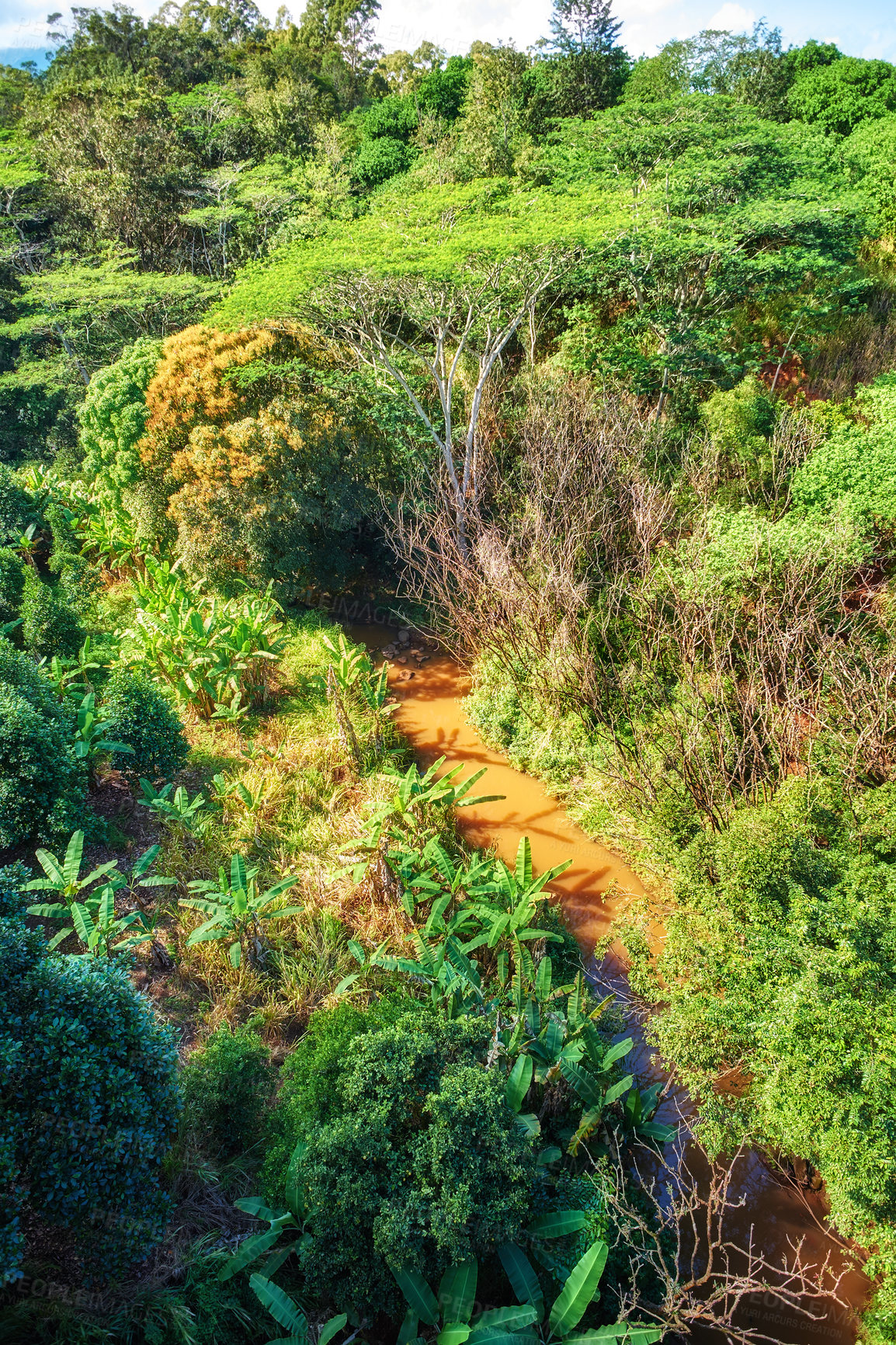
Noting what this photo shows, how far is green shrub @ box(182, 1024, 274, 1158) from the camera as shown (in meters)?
4.70

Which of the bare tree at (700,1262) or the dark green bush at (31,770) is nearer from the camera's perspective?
the bare tree at (700,1262)

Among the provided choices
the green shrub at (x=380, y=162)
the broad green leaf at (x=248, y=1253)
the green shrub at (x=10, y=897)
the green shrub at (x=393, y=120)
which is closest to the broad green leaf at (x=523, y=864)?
the broad green leaf at (x=248, y=1253)

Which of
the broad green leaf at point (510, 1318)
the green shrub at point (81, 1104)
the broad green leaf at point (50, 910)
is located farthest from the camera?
the broad green leaf at point (50, 910)

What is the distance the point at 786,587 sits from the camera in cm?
754

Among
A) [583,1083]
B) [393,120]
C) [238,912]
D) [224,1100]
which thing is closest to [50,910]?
[238,912]

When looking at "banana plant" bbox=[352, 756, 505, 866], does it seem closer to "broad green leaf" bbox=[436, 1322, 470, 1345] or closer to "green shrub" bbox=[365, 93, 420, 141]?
"broad green leaf" bbox=[436, 1322, 470, 1345]

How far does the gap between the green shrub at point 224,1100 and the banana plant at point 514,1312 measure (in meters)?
1.54

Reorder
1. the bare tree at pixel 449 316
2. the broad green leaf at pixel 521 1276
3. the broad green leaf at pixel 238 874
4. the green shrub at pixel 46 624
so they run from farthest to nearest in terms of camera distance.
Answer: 1. the bare tree at pixel 449 316
2. the green shrub at pixel 46 624
3. the broad green leaf at pixel 238 874
4. the broad green leaf at pixel 521 1276

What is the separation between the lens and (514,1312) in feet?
12.1

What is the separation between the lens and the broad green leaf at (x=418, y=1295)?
3730 millimetres

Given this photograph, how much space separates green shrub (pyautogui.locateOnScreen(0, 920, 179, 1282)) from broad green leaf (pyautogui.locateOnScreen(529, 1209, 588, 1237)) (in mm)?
2076

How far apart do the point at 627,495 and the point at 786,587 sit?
2.70 metres

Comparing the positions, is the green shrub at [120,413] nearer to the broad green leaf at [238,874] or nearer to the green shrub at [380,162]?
the broad green leaf at [238,874]

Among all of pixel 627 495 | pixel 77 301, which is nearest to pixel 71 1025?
pixel 627 495
